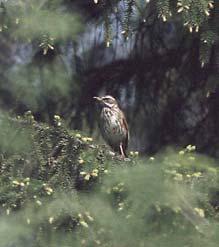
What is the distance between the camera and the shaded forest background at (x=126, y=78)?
214 inches

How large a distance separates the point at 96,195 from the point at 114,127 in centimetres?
337

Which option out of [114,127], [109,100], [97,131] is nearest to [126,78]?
[109,100]

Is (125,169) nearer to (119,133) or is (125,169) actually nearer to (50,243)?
(50,243)

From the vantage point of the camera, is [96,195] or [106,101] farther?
[106,101]

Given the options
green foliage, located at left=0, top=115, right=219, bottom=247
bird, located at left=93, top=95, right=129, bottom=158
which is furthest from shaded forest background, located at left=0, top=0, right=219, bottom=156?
green foliage, located at left=0, top=115, right=219, bottom=247

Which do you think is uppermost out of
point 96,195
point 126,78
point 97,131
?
point 126,78

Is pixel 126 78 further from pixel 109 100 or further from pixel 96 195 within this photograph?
pixel 96 195

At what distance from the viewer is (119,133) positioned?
6.95 metres

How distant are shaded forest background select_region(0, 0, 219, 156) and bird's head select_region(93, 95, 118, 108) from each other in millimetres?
57

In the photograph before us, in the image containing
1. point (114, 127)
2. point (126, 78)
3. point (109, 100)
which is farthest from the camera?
point (114, 127)

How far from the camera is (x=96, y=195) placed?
3.61m

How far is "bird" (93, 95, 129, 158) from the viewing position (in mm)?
6598

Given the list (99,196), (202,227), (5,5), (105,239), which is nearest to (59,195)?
(99,196)

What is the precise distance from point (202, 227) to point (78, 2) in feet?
8.88
